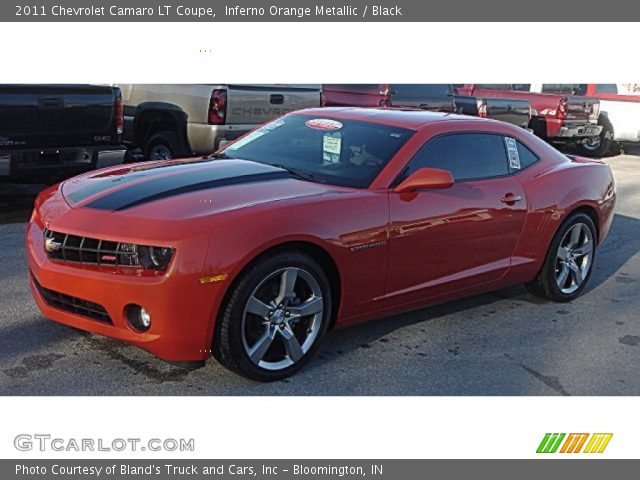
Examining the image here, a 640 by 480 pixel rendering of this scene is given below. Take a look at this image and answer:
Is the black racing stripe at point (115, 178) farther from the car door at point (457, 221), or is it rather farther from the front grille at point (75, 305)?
the car door at point (457, 221)

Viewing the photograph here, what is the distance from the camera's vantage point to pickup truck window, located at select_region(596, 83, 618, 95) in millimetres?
17438

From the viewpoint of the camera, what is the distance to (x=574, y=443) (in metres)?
3.71

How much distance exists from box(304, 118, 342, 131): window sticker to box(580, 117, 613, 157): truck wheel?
13212 millimetres

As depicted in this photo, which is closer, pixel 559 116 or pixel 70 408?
pixel 70 408

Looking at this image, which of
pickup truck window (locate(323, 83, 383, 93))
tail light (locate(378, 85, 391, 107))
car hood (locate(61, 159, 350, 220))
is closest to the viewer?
car hood (locate(61, 159, 350, 220))

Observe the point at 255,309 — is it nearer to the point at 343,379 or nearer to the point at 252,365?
the point at 252,365

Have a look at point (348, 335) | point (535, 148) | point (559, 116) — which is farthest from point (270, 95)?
point (559, 116)

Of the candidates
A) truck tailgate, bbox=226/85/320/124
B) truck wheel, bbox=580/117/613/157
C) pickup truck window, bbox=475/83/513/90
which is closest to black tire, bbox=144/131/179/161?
truck tailgate, bbox=226/85/320/124

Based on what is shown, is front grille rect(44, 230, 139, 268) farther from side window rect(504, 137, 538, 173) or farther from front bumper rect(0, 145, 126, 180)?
front bumper rect(0, 145, 126, 180)

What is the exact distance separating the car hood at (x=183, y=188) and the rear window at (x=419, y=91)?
8615mm

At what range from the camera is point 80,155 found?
7.84m

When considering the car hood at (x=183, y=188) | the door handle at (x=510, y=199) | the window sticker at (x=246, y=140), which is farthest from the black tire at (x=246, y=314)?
the door handle at (x=510, y=199)

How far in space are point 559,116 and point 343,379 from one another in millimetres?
12640

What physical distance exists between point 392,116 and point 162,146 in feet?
15.8
